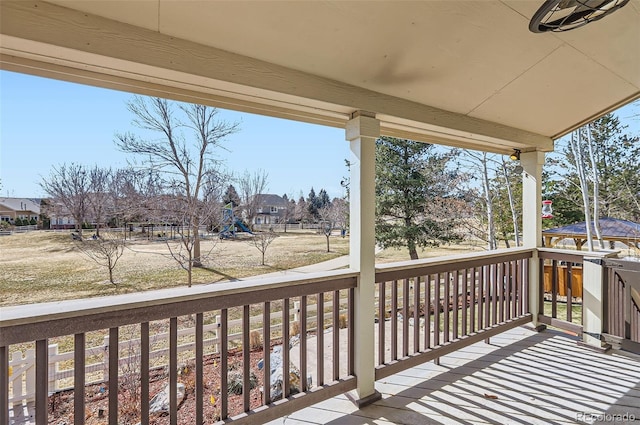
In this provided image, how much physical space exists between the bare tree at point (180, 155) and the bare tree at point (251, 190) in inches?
24.6

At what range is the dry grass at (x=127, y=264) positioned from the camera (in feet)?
12.4

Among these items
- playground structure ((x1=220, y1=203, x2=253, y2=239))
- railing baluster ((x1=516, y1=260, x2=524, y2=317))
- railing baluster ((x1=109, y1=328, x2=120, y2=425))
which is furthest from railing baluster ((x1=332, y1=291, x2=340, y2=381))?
playground structure ((x1=220, y1=203, x2=253, y2=239))

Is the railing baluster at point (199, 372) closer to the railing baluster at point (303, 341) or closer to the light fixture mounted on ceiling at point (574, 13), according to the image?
the railing baluster at point (303, 341)

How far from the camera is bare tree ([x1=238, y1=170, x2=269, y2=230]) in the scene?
5.80 meters

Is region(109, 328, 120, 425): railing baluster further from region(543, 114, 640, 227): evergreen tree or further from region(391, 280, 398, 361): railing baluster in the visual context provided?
region(543, 114, 640, 227): evergreen tree

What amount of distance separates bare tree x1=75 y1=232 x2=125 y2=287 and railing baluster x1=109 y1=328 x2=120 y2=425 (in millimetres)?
3729

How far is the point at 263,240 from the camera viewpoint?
592cm

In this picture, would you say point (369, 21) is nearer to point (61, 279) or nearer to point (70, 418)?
point (70, 418)

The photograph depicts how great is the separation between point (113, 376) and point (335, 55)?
1986 millimetres

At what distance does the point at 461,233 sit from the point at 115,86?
8.92 m

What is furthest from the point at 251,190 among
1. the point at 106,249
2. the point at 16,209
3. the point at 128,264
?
the point at 16,209

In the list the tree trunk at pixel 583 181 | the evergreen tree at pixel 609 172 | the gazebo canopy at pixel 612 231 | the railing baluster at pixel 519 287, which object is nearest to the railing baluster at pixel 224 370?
the railing baluster at pixel 519 287

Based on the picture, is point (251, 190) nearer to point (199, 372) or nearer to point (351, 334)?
point (351, 334)

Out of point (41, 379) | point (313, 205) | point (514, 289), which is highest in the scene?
point (313, 205)
